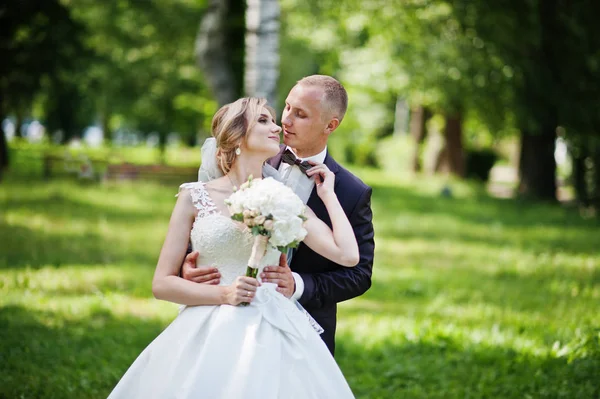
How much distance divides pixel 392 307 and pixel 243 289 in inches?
231

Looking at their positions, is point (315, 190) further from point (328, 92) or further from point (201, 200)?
point (201, 200)

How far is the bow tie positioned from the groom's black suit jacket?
0.14m

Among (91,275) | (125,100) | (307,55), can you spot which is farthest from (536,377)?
(125,100)

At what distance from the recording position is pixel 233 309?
3514mm

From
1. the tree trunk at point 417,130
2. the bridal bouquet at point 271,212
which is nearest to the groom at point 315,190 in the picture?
the bridal bouquet at point 271,212

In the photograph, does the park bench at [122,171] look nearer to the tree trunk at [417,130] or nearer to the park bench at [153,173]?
the park bench at [153,173]

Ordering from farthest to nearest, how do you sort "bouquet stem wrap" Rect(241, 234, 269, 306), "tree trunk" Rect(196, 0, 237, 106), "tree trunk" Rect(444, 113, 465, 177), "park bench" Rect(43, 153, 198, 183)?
"tree trunk" Rect(444, 113, 465, 177), "park bench" Rect(43, 153, 198, 183), "tree trunk" Rect(196, 0, 237, 106), "bouquet stem wrap" Rect(241, 234, 269, 306)

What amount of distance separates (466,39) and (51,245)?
44.2ft

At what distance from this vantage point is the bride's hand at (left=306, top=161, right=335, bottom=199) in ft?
12.3

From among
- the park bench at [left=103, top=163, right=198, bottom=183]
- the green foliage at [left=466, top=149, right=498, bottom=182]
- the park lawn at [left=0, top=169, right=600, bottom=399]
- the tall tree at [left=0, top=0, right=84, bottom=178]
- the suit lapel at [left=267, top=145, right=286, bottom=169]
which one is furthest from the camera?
the green foliage at [left=466, top=149, right=498, bottom=182]

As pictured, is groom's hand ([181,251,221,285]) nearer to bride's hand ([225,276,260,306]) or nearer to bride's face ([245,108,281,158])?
bride's hand ([225,276,260,306])

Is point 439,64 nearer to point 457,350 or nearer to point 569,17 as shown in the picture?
point 569,17

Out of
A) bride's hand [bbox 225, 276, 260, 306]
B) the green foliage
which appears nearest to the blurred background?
the green foliage

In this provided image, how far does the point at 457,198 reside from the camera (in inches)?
890
